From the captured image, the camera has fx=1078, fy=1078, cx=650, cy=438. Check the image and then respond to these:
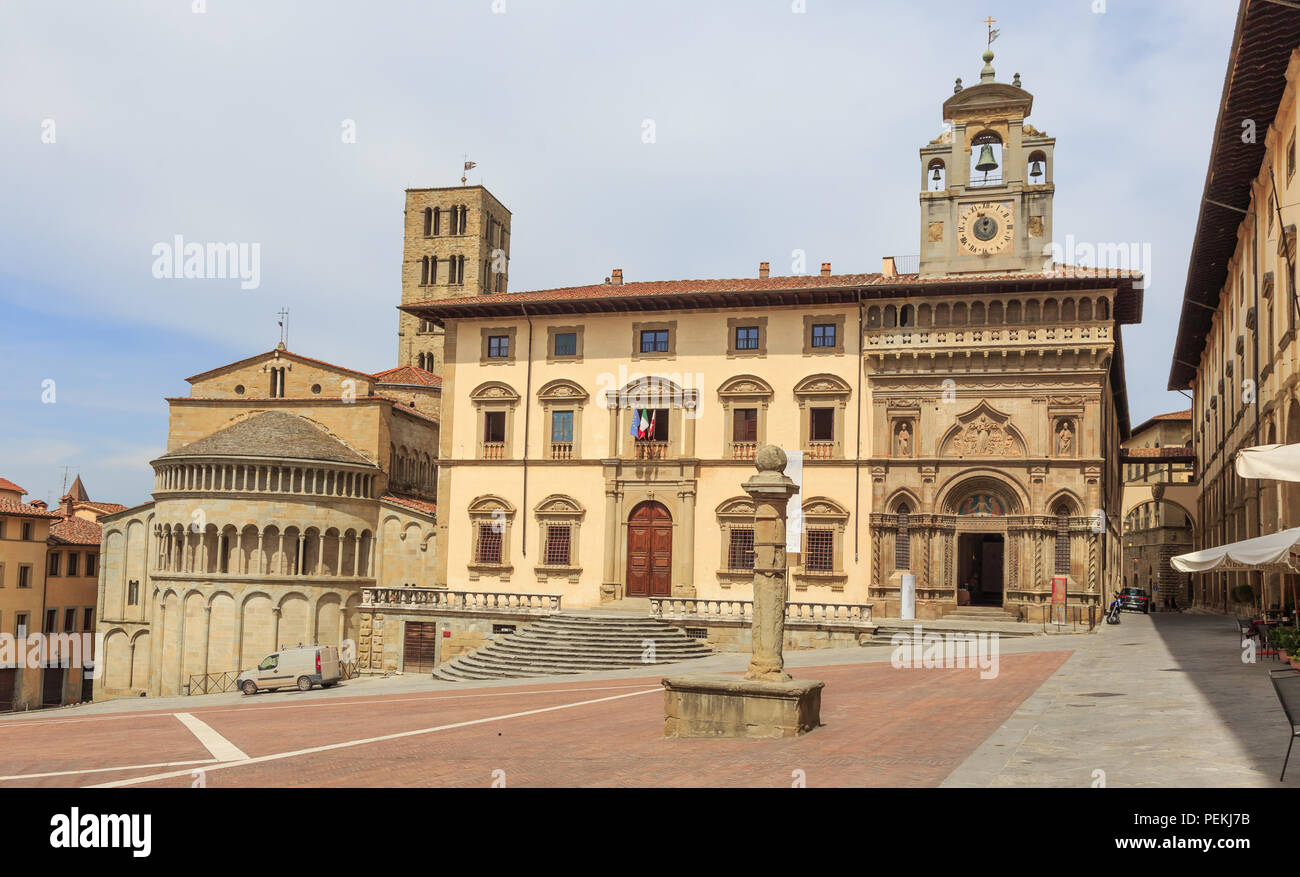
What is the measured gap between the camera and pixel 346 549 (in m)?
47.4

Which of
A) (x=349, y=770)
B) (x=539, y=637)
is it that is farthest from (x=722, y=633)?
(x=349, y=770)

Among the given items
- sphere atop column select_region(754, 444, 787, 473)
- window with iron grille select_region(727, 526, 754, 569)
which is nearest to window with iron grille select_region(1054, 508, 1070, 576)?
window with iron grille select_region(727, 526, 754, 569)

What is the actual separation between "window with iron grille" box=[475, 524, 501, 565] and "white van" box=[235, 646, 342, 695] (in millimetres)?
7079

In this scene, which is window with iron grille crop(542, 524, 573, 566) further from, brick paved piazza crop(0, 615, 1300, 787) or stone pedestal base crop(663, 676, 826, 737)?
stone pedestal base crop(663, 676, 826, 737)

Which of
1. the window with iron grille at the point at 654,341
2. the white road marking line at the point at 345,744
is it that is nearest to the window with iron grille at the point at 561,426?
the window with iron grille at the point at 654,341

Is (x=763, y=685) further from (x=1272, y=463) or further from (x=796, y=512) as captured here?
(x=796, y=512)

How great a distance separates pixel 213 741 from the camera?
18141 millimetres

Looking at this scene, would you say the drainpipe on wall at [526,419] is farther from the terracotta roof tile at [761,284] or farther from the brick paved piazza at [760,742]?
the brick paved piazza at [760,742]

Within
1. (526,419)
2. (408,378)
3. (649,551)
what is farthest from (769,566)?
(408,378)

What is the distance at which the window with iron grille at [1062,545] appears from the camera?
3609 centimetres

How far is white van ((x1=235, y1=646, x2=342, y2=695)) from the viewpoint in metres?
37.2

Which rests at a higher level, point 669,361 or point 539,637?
point 669,361
